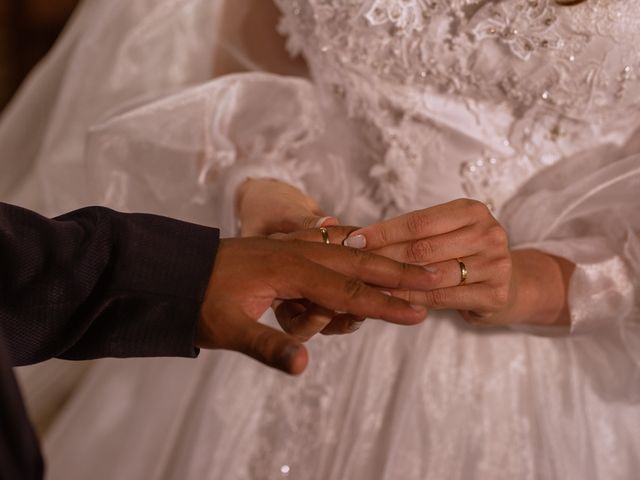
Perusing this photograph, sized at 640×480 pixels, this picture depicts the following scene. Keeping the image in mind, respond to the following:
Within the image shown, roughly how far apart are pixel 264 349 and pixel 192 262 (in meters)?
0.10

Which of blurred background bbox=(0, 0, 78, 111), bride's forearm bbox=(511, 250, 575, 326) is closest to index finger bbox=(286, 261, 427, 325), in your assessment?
bride's forearm bbox=(511, 250, 575, 326)

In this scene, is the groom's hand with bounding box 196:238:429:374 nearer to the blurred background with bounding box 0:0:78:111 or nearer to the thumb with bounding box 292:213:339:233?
the thumb with bounding box 292:213:339:233

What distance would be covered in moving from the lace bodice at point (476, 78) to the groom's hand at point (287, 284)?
307mm

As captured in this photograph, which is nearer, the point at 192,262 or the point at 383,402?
the point at 192,262

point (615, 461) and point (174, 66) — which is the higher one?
point (174, 66)

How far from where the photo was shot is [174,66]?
94 cm

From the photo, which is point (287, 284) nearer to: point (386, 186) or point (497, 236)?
point (497, 236)

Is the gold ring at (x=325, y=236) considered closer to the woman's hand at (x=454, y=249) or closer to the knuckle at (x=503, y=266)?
the woman's hand at (x=454, y=249)

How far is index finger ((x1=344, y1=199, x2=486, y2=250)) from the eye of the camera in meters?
0.57

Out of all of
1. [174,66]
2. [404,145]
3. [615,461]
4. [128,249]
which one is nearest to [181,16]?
[174,66]

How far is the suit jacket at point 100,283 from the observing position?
500 millimetres

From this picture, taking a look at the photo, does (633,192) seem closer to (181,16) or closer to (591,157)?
(591,157)

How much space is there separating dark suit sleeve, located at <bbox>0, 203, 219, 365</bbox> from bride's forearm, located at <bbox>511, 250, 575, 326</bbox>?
33 cm

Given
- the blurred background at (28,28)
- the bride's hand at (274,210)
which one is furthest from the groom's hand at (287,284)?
the blurred background at (28,28)
